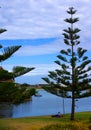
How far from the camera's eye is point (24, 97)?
59.9 feet

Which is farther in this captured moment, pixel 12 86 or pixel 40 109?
pixel 40 109

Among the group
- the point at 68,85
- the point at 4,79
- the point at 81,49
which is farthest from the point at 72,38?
the point at 4,79

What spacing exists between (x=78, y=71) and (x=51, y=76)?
1.71m

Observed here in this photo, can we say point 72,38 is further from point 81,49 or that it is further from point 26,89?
point 26,89

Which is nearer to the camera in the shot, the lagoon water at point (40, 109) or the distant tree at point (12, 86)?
the distant tree at point (12, 86)

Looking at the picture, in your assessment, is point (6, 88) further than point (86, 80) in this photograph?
No

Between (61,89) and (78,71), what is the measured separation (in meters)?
1.74

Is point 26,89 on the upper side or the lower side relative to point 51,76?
lower

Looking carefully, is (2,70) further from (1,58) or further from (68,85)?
(68,85)

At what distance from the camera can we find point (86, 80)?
103 ft

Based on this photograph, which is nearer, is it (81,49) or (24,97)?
(24,97)

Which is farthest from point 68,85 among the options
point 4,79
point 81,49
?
point 4,79

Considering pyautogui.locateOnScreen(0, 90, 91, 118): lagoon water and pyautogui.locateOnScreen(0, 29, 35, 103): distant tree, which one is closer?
pyautogui.locateOnScreen(0, 29, 35, 103): distant tree

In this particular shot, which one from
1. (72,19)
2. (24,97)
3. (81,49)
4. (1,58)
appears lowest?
(24,97)
